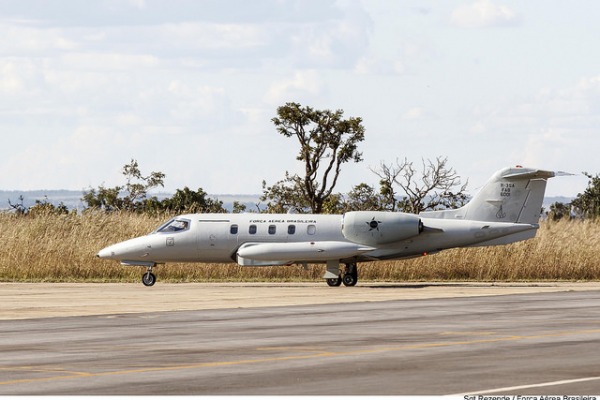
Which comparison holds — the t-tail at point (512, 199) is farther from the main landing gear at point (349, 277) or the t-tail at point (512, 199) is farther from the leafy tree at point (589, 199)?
the leafy tree at point (589, 199)

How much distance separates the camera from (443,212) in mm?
43312

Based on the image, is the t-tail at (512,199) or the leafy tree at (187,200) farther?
the leafy tree at (187,200)

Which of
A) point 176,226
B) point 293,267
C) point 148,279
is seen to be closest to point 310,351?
point 148,279

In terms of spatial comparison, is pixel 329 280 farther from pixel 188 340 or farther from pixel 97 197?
pixel 97 197

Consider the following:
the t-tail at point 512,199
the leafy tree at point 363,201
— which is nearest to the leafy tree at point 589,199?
the leafy tree at point 363,201

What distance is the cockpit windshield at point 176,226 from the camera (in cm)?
4309

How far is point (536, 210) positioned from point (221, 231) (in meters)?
10.2

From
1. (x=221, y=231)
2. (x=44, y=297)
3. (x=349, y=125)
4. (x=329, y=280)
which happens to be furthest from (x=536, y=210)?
(x=349, y=125)

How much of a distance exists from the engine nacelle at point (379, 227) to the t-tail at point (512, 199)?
4.55 ft

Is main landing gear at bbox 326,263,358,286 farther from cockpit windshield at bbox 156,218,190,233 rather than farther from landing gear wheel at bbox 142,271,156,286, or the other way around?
landing gear wheel at bbox 142,271,156,286

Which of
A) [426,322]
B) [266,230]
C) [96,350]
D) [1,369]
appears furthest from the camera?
[266,230]

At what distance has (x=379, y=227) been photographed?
42.1 metres

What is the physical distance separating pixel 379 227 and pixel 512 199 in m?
4.47

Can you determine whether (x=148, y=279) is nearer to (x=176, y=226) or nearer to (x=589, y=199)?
(x=176, y=226)
